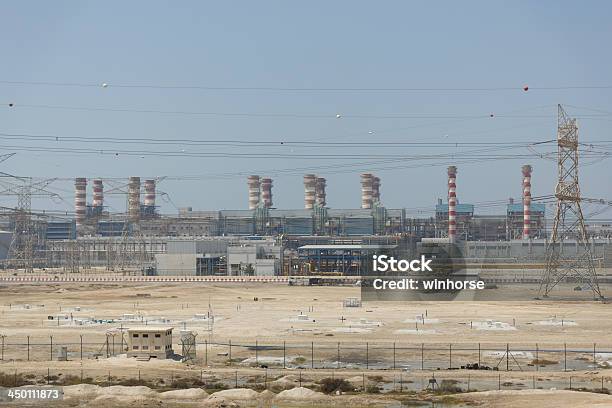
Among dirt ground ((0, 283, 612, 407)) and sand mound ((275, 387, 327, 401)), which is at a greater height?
sand mound ((275, 387, 327, 401))

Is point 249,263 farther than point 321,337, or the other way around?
point 249,263

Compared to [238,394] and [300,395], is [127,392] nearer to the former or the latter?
[238,394]

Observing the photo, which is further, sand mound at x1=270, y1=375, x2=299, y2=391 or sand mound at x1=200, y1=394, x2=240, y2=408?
sand mound at x1=270, y1=375, x2=299, y2=391

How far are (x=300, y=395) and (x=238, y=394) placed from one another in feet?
9.13

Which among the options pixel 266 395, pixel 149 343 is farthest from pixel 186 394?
pixel 149 343

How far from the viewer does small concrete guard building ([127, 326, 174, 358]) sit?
1948 inches

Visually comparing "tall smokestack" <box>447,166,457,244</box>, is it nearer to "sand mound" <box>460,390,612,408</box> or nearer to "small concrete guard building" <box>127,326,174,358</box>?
"small concrete guard building" <box>127,326,174,358</box>

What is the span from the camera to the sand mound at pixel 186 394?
39281mm

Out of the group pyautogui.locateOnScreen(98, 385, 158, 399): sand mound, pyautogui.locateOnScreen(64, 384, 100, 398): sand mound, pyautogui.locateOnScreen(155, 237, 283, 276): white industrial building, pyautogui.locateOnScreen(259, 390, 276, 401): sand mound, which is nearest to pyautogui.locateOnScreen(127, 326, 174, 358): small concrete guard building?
pyautogui.locateOnScreen(64, 384, 100, 398): sand mound

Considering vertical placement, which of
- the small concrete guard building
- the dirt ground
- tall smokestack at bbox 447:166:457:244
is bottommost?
the dirt ground

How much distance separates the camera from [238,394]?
39.2 meters

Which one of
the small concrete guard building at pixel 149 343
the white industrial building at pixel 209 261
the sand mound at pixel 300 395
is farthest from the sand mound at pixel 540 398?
the white industrial building at pixel 209 261

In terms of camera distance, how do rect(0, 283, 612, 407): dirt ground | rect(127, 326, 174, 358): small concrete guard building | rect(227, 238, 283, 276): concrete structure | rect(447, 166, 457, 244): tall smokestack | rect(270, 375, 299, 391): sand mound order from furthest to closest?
rect(447, 166, 457, 244): tall smokestack, rect(227, 238, 283, 276): concrete structure, rect(127, 326, 174, 358): small concrete guard building, rect(0, 283, 612, 407): dirt ground, rect(270, 375, 299, 391): sand mound

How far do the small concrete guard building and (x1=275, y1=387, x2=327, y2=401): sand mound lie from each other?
1219 centimetres
